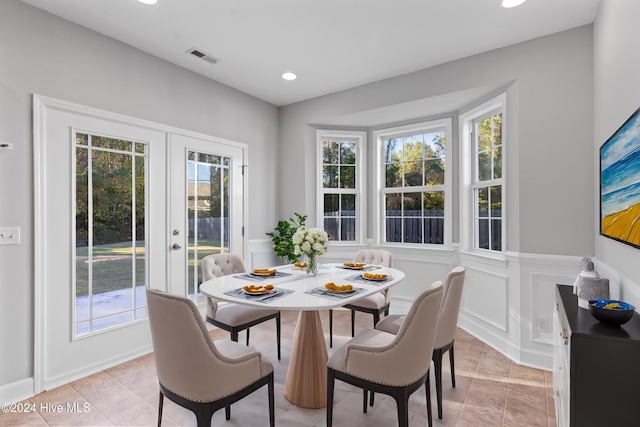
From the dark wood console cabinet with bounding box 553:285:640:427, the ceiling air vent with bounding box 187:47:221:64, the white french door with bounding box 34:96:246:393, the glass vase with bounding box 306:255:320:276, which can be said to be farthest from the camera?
the ceiling air vent with bounding box 187:47:221:64

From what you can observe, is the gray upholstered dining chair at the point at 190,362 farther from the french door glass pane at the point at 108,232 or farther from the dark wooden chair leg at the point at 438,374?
the french door glass pane at the point at 108,232

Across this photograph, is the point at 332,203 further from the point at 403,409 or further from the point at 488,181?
the point at 403,409

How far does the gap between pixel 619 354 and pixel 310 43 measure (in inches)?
116

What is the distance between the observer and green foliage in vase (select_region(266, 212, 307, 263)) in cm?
425

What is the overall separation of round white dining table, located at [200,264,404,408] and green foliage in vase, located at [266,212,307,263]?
168cm

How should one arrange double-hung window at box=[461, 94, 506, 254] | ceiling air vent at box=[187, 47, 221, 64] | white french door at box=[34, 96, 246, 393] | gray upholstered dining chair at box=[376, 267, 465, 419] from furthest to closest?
double-hung window at box=[461, 94, 506, 254] → ceiling air vent at box=[187, 47, 221, 64] → white french door at box=[34, 96, 246, 393] → gray upholstered dining chair at box=[376, 267, 465, 419]

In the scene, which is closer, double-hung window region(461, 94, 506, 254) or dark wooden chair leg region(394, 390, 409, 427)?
dark wooden chair leg region(394, 390, 409, 427)

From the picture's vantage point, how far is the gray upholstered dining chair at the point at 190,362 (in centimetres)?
149

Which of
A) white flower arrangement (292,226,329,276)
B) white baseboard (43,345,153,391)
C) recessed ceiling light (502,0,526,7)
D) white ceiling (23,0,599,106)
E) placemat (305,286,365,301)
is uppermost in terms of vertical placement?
white ceiling (23,0,599,106)

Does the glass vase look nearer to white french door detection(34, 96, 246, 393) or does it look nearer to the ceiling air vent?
white french door detection(34, 96, 246, 393)

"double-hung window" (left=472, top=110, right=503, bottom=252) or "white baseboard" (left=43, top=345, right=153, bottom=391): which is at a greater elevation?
"double-hung window" (left=472, top=110, right=503, bottom=252)

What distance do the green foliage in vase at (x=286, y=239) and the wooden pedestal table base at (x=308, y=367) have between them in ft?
6.35

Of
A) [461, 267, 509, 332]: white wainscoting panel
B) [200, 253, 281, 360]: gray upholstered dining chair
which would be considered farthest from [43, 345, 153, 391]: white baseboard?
[461, 267, 509, 332]: white wainscoting panel

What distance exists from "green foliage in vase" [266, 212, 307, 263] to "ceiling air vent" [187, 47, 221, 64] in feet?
6.56
